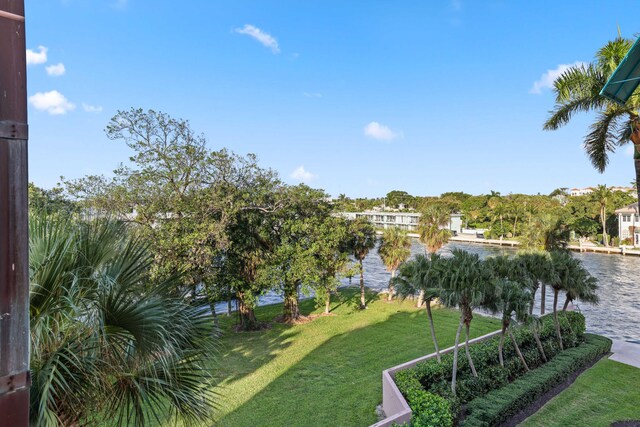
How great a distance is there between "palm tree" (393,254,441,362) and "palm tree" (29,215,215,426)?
6673 millimetres

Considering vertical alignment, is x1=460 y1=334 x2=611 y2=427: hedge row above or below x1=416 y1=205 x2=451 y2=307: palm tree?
below

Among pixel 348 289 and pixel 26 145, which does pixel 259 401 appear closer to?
pixel 26 145

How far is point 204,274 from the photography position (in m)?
14.5

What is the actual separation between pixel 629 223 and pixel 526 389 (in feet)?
172

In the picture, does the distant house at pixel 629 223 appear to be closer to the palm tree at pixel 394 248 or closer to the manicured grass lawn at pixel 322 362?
the palm tree at pixel 394 248

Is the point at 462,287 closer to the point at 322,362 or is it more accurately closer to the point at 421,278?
the point at 421,278

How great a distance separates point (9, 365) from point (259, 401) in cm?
963

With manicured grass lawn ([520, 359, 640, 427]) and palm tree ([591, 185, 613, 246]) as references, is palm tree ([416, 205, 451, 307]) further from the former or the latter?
palm tree ([591, 185, 613, 246])

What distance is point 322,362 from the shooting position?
12.8 m

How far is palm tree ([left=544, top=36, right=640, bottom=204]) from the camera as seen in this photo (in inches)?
320

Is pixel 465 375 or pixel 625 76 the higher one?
pixel 625 76

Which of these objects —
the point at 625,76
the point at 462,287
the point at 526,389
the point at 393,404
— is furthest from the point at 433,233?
the point at 625,76

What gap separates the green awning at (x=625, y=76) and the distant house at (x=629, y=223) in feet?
172

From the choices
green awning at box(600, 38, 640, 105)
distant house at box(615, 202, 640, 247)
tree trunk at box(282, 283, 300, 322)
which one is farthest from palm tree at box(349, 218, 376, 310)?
distant house at box(615, 202, 640, 247)
